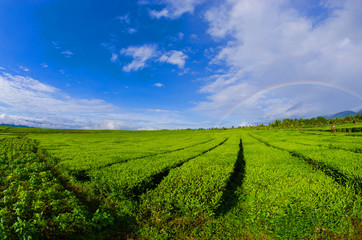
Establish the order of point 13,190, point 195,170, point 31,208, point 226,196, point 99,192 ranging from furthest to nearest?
point 195,170, point 99,192, point 226,196, point 13,190, point 31,208

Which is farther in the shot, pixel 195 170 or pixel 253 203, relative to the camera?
pixel 195 170

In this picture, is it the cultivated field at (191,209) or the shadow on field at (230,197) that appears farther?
the shadow on field at (230,197)

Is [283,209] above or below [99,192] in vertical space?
above

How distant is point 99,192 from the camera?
9.10 m

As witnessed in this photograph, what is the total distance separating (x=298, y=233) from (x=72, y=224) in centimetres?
763

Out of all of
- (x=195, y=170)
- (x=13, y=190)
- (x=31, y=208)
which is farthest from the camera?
(x=195, y=170)

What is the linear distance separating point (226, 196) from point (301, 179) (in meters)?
4.09

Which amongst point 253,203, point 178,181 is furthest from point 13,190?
point 253,203

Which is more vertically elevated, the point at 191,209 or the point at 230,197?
the point at 191,209

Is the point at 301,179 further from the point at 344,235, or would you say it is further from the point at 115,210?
the point at 115,210

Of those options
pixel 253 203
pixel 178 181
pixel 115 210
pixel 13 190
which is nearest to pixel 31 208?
pixel 115 210

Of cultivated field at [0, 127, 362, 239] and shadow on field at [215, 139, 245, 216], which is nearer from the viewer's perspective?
cultivated field at [0, 127, 362, 239]

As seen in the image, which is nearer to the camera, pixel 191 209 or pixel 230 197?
pixel 191 209

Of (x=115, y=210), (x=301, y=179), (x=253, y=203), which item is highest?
(x=301, y=179)
